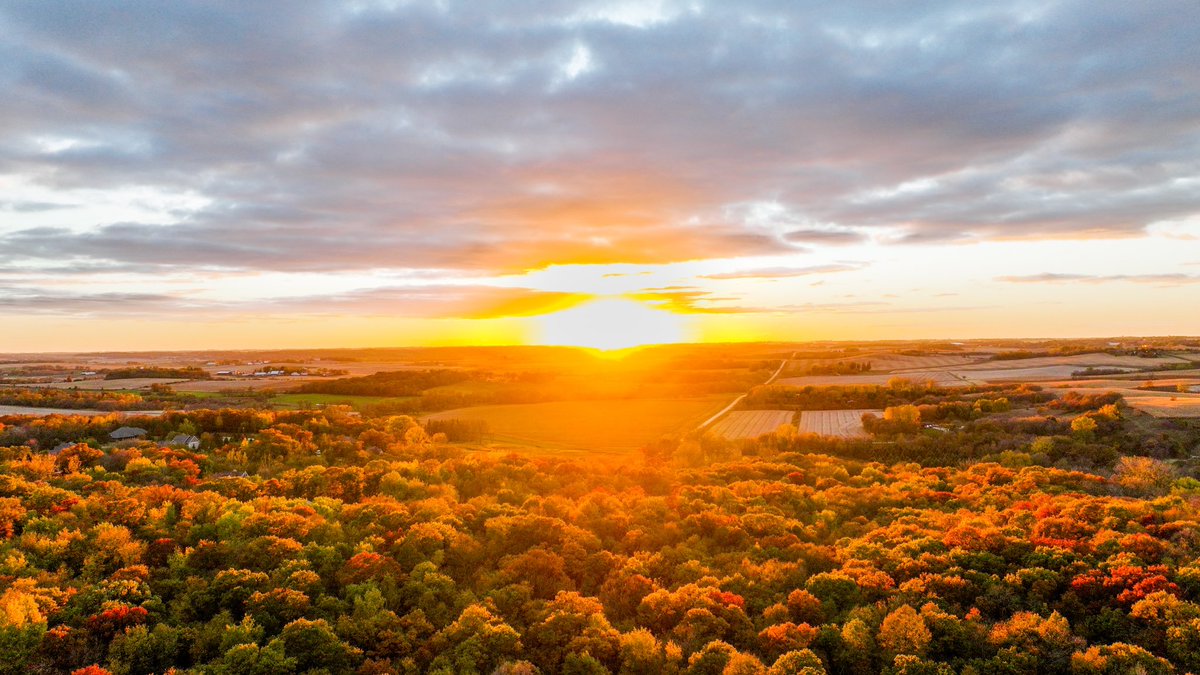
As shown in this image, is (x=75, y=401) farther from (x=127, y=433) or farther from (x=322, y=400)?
(x=127, y=433)

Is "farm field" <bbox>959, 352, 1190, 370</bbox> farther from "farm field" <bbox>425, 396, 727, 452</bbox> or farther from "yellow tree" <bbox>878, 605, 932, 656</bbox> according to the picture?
"yellow tree" <bbox>878, 605, 932, 656</bbox>

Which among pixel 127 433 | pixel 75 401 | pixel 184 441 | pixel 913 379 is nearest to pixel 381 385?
pixel 75 401

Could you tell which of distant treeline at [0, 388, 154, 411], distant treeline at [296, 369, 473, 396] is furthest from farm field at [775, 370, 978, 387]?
distant treeline at [0, 388, 154, 411]

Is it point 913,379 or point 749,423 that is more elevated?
point 913,379

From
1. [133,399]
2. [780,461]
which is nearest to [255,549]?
[780,461]

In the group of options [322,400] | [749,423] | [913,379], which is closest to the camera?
[749,423]

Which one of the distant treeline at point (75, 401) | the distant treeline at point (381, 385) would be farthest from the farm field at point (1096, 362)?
the distant treeline at point (75, 401)

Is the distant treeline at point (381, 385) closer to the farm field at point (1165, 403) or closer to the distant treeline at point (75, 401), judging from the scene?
the distant treeline at point (75, 401)
